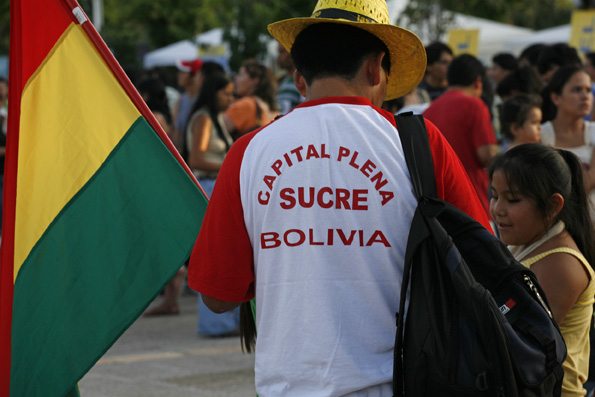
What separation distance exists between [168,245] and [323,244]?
1065 mm

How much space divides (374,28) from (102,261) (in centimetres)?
126

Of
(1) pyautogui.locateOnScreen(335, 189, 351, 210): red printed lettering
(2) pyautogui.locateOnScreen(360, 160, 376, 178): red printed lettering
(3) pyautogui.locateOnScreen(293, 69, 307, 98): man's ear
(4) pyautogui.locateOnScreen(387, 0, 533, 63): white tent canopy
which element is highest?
(3) pyautogui.locateOnScreen(293, 69, 307, 98): man's ear

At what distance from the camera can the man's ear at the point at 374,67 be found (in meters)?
2.37

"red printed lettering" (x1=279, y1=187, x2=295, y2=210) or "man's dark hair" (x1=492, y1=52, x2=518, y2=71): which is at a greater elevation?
"red printed lettering" (x1=279, y1=187, x2=295, y2=210)

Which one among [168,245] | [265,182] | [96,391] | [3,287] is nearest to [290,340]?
[265,182]

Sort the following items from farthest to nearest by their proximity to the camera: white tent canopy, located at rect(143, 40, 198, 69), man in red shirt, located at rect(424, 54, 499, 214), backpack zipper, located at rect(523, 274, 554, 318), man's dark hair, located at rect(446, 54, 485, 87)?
white tent canopy, located at rect(143, 40, 198, 69) < man's dark hair, located at rect(446, 54, 485, 87) < man in red shirt, located at rect(424, 54, 499, 214) < backpack zipper, located at rect(523, 274, 554, 318)

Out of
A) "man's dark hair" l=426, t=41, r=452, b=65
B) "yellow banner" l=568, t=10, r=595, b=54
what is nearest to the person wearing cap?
"man's dark hair" l=426, t=41, r=452, b=65

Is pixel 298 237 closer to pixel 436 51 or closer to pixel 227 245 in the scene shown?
pixel 227 245

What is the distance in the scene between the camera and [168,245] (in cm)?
314

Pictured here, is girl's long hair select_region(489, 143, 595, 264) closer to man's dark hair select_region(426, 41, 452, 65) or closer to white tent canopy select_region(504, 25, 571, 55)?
man's dark hair select_region(426, 41, 452, 65)

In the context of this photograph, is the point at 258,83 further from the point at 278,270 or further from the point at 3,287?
the point at 278,270

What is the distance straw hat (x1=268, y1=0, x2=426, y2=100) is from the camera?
2326 mm

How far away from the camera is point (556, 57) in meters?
8.40

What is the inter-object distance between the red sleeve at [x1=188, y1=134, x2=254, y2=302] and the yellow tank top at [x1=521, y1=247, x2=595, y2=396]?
1045 mm
